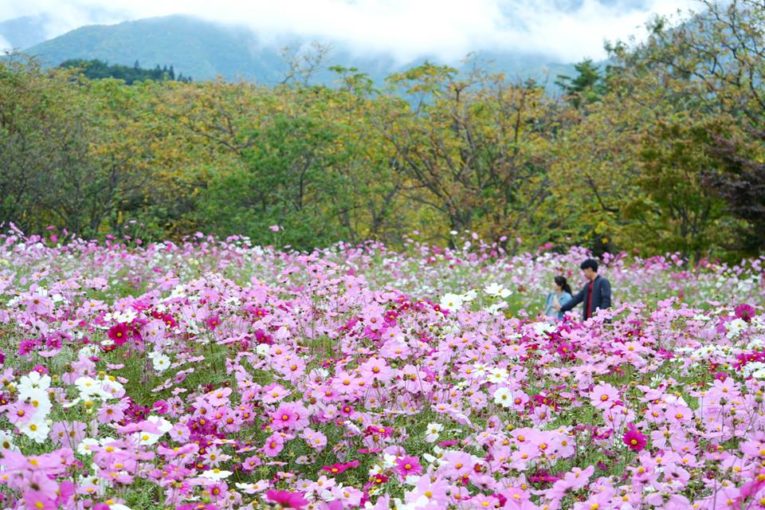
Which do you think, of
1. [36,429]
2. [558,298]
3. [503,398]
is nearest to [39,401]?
[36,429]

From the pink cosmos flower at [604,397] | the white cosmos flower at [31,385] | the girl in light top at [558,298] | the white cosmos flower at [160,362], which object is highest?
the white cosmos flower at [31,385]

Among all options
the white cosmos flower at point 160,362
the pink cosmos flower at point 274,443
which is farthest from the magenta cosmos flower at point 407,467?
the white cosmos flower at point 160,362

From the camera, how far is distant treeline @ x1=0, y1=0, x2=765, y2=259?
563 inches

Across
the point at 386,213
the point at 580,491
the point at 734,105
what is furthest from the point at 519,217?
the point at 580,491

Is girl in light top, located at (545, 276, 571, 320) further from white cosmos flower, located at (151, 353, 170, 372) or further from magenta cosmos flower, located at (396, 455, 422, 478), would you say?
magenta cosmos flower, located at (396, 455, 422, 478)

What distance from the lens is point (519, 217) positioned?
18.1 metres

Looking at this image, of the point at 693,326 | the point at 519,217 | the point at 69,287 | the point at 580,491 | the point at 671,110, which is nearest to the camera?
the point at 580,491

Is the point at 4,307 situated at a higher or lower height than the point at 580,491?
higher

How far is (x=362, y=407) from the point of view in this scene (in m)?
3.72

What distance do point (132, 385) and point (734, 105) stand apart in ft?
55.7

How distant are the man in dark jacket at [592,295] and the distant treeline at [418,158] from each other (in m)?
5.92

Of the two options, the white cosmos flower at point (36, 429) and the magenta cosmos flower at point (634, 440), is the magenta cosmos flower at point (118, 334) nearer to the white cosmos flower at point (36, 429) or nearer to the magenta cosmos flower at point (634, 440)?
the white cosmos flower at point (36, 429)

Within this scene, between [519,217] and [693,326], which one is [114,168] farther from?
[693,326]

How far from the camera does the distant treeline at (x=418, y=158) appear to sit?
46.9ft
